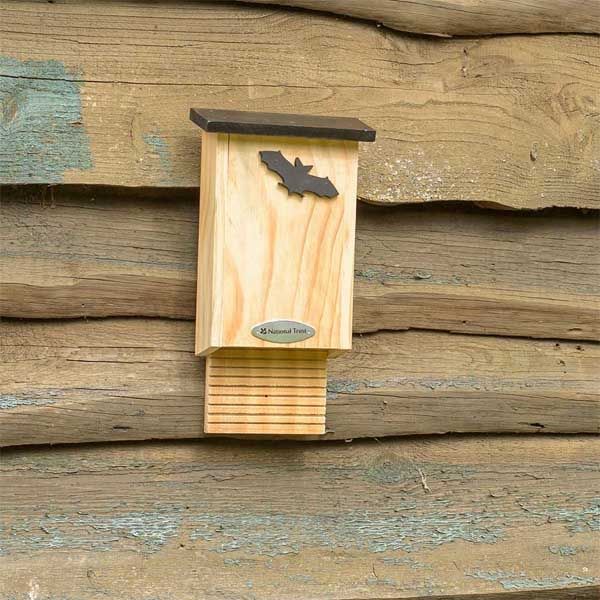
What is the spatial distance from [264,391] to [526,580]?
1.94ft

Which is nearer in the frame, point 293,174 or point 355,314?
point 293,174

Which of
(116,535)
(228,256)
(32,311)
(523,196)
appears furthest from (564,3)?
(116,535)

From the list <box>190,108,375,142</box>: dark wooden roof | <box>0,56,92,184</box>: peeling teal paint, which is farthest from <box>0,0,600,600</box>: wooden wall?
<box>190,108,375,142</box>: dark wooden roof

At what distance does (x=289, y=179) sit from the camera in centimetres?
172

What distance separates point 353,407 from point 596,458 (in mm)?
472

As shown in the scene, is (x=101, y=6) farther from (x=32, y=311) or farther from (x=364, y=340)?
(x=364, y=340)

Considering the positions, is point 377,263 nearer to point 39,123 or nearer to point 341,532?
point 341,532

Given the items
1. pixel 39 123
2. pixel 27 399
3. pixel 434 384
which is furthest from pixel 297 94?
pixel 27 399

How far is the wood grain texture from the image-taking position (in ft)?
5.60

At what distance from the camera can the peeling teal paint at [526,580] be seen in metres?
1.98

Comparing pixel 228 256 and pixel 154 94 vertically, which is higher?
pixel 154 94

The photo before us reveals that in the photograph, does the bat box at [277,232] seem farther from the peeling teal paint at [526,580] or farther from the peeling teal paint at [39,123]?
the peeling teal paint at [526,580]

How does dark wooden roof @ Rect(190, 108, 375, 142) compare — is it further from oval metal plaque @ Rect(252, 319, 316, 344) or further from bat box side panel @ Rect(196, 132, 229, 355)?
oval metal plaque @ Rect(252, 319, 316, 344)

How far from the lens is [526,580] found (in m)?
2.00
